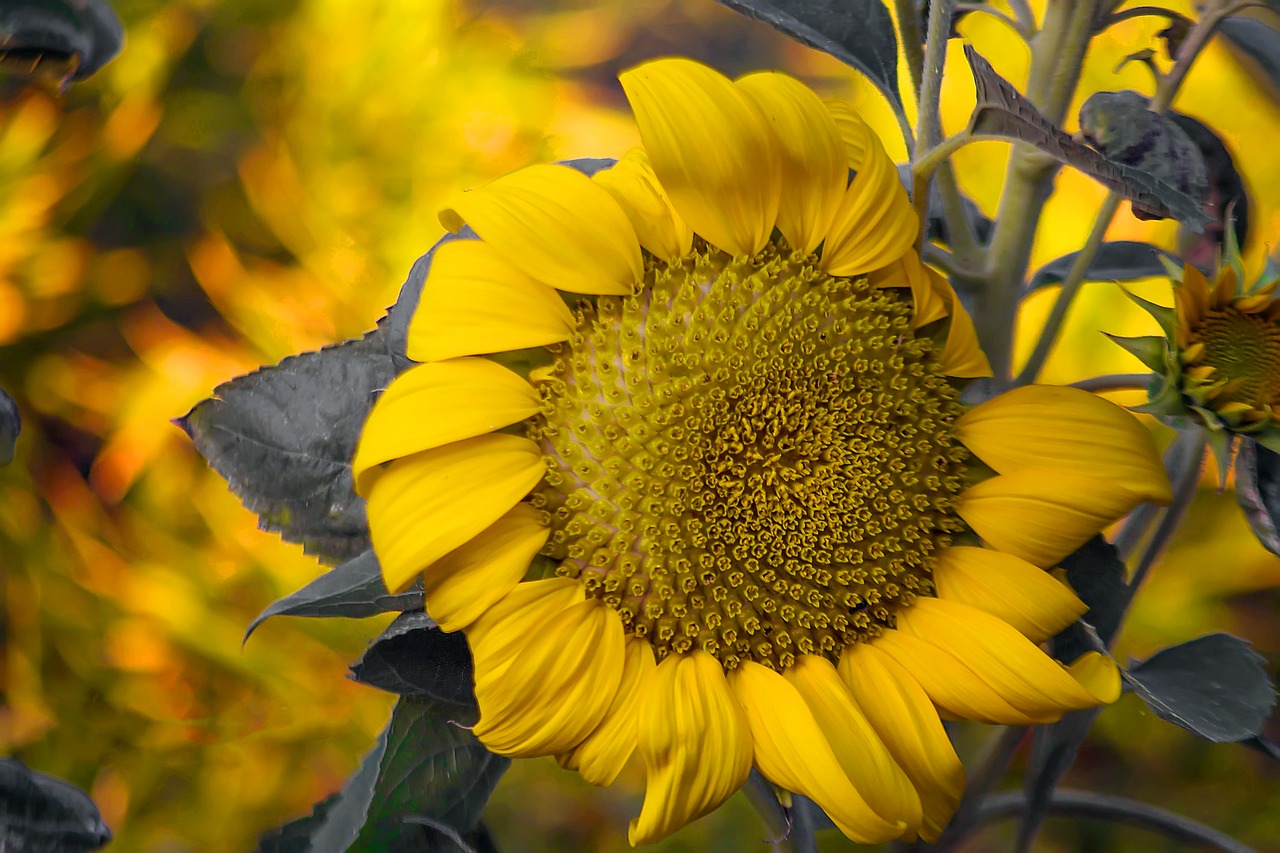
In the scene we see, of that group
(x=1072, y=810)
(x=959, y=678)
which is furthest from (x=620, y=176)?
(x=1072, y=810)

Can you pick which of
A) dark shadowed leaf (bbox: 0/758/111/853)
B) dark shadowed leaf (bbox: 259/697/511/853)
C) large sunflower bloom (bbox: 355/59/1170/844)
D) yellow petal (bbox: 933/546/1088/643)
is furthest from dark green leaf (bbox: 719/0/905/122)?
dark shadowed leaf (bbox: 0/758/111/853)

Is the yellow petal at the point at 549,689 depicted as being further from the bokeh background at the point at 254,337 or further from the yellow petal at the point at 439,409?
the bokeh background at the point at 254,337

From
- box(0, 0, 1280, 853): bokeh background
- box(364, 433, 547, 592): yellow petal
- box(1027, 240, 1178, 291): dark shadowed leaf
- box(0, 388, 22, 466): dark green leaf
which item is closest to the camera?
box(364, 433, 547, 592): yellow petal

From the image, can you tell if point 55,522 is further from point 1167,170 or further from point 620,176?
point 1167,170

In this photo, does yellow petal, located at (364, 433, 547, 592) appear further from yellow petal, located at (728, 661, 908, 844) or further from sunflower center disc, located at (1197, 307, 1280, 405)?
sunflower center disc, located at (1197, 307, 1280, 405)

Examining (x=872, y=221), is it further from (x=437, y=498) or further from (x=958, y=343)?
(x=437, y=498)

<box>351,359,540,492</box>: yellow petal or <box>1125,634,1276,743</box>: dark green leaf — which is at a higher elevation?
<box>351,359,540,492</box>: yellow petal

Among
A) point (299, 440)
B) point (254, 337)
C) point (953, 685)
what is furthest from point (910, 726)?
point (254, 337)

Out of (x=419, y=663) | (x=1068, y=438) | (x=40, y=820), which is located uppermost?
(x=1068, y=438)
